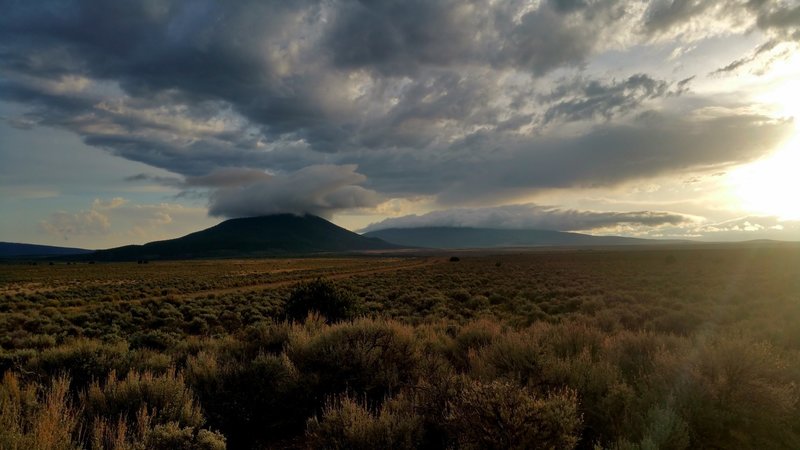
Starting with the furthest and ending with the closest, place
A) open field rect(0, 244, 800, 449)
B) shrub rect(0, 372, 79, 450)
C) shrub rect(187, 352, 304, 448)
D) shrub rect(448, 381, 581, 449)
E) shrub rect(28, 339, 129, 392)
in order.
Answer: shrub rect(28, 339, 129, 392)
shrub rect(187, 352, 304, 448)
open field rect(0, 244, 800, 449)
shrub rect(448, 381, 581, 449)
shrub rect(0, 372, 79, 450)

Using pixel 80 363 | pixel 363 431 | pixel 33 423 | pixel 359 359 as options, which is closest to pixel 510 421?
pixel 363 431

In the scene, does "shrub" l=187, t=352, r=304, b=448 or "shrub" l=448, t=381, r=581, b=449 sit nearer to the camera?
"shrub" l=448, t=381, r=581, b=449

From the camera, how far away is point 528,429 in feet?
13.8

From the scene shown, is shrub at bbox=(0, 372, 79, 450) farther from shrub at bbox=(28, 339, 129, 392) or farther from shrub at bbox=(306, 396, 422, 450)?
shrub at bbox=(306, 396, 422, 450)

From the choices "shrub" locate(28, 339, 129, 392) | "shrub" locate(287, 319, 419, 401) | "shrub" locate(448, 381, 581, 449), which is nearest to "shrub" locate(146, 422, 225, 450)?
"shrub" locate(287, 319, 419, 401)

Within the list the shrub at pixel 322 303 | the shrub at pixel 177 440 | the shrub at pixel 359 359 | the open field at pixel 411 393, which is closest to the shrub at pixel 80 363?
the open field at pixel 411 393

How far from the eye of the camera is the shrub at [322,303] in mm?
Result: 16453

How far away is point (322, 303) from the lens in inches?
656

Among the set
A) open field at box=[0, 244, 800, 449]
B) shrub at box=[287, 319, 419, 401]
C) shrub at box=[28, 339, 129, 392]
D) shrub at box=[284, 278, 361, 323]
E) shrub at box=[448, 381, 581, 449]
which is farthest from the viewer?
shrub at box=[284, 278, 361, 323]

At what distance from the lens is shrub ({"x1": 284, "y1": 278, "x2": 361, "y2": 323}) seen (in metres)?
16.5

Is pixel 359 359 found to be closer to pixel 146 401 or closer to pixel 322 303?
pixel 146 401

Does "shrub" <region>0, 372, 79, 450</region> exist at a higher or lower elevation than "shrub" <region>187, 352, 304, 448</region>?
higher

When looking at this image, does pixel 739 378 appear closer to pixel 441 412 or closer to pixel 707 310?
pixel 441 412

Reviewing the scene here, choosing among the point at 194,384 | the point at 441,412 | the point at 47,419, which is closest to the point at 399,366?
the point at 441,412
